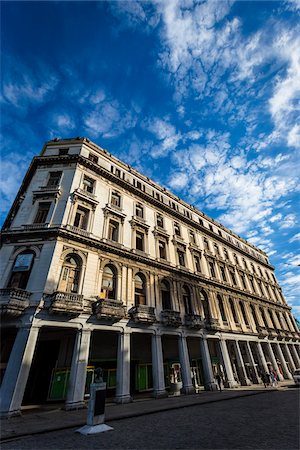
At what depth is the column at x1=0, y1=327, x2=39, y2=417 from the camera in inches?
446

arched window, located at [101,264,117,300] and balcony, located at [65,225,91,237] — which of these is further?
balcony, located at [65,225,91,237]

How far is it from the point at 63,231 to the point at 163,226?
1280 centimetres

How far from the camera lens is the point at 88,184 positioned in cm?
2227

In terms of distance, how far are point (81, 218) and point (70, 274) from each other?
5394 millimetres

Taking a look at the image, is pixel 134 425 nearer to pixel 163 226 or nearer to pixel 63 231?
pixel 63 231

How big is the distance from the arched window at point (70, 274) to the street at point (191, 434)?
8.54 m

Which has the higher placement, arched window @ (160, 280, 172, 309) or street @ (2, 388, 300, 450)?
arched window @ (160, 280, 172, 309)

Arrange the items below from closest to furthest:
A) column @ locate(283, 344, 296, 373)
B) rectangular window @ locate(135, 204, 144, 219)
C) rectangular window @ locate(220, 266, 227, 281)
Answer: rectangular window @ locate(135, 204, 144, 219) → rectangular window @ locate(220, 266, 227, 281) → column @ locate(283, 344, 296, 373)

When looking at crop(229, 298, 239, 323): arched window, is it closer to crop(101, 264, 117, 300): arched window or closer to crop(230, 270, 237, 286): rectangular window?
crop(230, 270, 237, 286): rectangular window

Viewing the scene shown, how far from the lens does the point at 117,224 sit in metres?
21.8

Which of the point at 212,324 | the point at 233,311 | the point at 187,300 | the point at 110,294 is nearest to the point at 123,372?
the point at 110,294

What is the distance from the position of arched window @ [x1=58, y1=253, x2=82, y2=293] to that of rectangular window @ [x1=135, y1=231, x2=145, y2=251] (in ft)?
22.4

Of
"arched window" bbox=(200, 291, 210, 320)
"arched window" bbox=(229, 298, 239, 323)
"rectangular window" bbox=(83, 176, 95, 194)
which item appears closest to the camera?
"rectangular window" bbox=(83, 176, 95, 194)

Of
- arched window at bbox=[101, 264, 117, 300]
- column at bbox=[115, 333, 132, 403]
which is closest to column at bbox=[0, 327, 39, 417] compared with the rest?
arched window at bbox=[101, 264, 117, 300]
